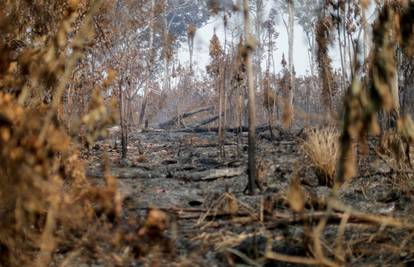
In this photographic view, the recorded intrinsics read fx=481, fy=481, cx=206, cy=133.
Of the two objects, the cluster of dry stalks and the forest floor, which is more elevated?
the cluster of dry stalks

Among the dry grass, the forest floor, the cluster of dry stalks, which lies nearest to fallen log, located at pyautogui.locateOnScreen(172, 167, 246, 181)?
the forest floor

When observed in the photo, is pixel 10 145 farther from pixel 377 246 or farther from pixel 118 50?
pixel 118 50

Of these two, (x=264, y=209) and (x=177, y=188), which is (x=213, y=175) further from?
(x=264, y=209)

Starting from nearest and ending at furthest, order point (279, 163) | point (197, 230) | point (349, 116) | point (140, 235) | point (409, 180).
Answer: point (349, 116) < point (140, 235) < point (197, 230) < point (409, 180) < point (279, 163)

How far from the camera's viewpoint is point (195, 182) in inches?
216

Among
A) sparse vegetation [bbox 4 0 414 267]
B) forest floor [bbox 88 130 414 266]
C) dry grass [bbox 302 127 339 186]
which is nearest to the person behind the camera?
sparse vegetation [bbox 4 0 414 267]

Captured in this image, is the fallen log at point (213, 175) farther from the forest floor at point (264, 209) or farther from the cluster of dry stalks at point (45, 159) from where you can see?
the cluster of dry stalks at point (45, 159)

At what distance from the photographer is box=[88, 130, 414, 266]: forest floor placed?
2.26 metres

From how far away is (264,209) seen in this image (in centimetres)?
284

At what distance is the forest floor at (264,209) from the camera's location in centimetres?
226

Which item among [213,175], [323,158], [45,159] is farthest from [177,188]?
[45,159]

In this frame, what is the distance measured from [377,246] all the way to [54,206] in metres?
1.74

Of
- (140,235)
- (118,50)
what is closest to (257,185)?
(140,235)

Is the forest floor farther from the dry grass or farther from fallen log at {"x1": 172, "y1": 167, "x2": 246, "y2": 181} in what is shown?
the dry grass
